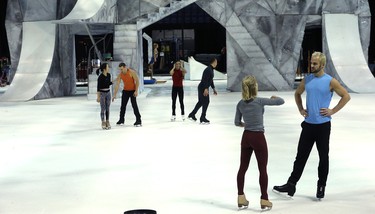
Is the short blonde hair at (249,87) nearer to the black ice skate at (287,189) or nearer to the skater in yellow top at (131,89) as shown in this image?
the black ice skate at (287,189)

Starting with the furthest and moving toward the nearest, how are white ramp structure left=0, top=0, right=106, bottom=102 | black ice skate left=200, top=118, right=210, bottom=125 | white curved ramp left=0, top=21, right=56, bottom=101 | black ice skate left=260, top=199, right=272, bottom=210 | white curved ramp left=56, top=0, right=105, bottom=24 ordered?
white curved ramp left=0, top=21, right=56, bottom=101 → white ramp structure left=0, top=0, right=106, bottom=102 → white curved ramp left=56, top=0, right=105, bottom=24 → black ice skate left=200, top=118, right=210, bottom=125 → black ice skate left=260, top=199, right=272, bottom=210

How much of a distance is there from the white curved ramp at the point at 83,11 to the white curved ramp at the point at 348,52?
10.8 meters

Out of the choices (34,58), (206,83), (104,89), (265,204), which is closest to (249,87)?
(265,204)

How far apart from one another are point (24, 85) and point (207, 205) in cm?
2279

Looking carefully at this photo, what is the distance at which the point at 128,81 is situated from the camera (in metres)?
18.7

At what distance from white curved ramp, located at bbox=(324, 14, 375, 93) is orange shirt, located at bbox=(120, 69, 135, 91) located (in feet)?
48.5

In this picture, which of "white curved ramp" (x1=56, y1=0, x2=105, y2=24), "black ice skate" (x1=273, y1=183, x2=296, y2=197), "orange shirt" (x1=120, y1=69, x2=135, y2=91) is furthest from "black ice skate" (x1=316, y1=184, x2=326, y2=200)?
"white curved ramp" (x1=56, y1=0, x2=105, y2=24)

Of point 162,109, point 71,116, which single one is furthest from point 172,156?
point 162,109

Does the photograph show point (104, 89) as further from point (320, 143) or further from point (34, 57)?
point (34, 57)

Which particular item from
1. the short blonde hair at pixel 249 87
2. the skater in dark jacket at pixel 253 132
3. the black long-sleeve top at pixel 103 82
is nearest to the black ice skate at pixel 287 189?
the skater in dark jacket at pixel 253 132

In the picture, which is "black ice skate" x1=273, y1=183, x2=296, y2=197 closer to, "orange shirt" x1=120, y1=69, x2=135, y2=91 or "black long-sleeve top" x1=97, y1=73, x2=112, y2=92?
"black long-sleeve top" x1=97, y1=73, x2=112, y2=92

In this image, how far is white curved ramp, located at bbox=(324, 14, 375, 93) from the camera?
31.4m

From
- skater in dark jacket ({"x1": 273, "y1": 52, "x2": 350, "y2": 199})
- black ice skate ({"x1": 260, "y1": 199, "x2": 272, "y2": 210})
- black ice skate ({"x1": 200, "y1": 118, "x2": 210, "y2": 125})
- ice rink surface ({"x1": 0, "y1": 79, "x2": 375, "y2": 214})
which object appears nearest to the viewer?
black ice skate ({"x1": 260, "y1": 199, "x2": 272, "y2": 210})

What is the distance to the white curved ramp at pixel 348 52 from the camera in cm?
3141
